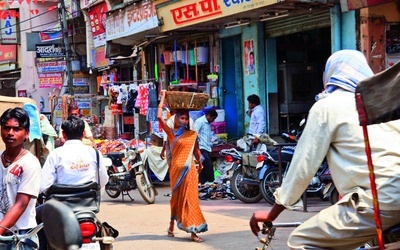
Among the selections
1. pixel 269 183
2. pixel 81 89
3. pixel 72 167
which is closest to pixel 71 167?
pixel 72 167

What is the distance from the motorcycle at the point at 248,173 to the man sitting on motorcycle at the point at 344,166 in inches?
323

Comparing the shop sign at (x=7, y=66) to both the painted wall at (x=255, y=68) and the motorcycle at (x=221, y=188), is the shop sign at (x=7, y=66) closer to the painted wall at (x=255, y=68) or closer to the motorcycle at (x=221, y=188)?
the painted wall at (x=255, y=68)

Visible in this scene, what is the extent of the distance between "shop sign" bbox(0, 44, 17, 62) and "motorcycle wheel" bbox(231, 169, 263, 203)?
27724 mm

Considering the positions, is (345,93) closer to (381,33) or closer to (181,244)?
(181,244)

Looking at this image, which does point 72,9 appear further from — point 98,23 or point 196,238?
point 196,238

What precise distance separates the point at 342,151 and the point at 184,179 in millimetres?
5715

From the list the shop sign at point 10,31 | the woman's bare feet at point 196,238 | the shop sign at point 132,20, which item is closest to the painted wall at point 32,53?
the shop sign at point 10,31

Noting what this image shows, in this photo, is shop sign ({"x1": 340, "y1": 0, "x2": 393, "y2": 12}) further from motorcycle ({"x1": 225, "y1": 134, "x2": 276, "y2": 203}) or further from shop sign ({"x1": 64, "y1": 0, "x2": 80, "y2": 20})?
shop sign ({"x1": 64, "y1": 0, "x2": 80, "y2": 20})

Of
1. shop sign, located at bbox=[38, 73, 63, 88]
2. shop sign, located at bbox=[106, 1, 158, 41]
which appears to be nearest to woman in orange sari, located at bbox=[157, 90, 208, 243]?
shop sign, located at bbox=[106, 1, 158, 41]

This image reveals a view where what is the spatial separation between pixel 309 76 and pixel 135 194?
15.3 feet

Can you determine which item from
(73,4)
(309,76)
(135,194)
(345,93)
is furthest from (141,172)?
(73,4)

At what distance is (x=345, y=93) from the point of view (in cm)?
336

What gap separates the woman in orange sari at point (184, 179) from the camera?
28.8 feet

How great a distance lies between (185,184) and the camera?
8883mm
